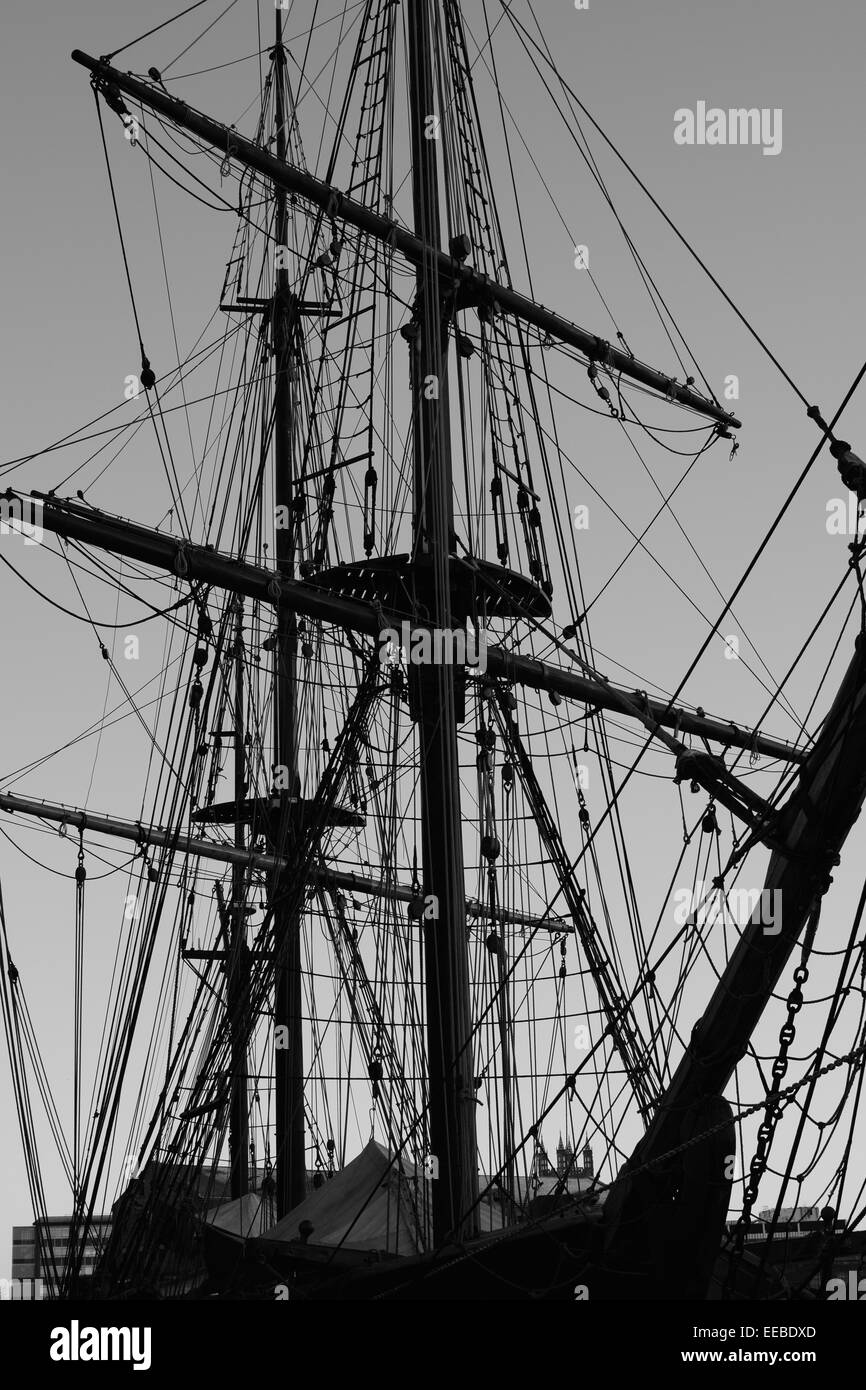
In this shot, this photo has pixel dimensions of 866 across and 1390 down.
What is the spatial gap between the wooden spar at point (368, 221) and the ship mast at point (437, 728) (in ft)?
0.69

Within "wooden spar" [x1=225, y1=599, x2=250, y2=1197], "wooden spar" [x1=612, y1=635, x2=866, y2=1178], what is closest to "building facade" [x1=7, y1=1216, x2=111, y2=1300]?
"wooden spar" [x1=225, y1=599, x2=250, y2=1197]

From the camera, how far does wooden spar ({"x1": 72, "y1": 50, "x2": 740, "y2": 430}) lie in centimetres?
1808

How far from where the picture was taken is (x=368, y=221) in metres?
19.2

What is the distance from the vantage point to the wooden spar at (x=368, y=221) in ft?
59.3

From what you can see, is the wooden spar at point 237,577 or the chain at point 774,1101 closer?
the chain at point 774,1101

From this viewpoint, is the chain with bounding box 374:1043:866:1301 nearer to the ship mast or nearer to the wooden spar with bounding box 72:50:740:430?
the ship mast

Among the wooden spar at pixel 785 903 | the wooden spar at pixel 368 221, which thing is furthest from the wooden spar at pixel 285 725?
the wooden spar at pixel 785 903

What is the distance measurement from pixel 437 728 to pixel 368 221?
6081 millimetres

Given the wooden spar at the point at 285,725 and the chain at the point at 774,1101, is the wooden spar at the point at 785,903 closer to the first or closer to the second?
the chain at the point at 774,1101

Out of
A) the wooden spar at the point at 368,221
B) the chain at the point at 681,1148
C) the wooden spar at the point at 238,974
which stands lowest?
the chain at the point at 681,1148

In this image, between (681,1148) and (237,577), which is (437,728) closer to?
(237,577)

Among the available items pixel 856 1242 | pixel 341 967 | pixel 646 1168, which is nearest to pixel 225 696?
pixel 341 967
